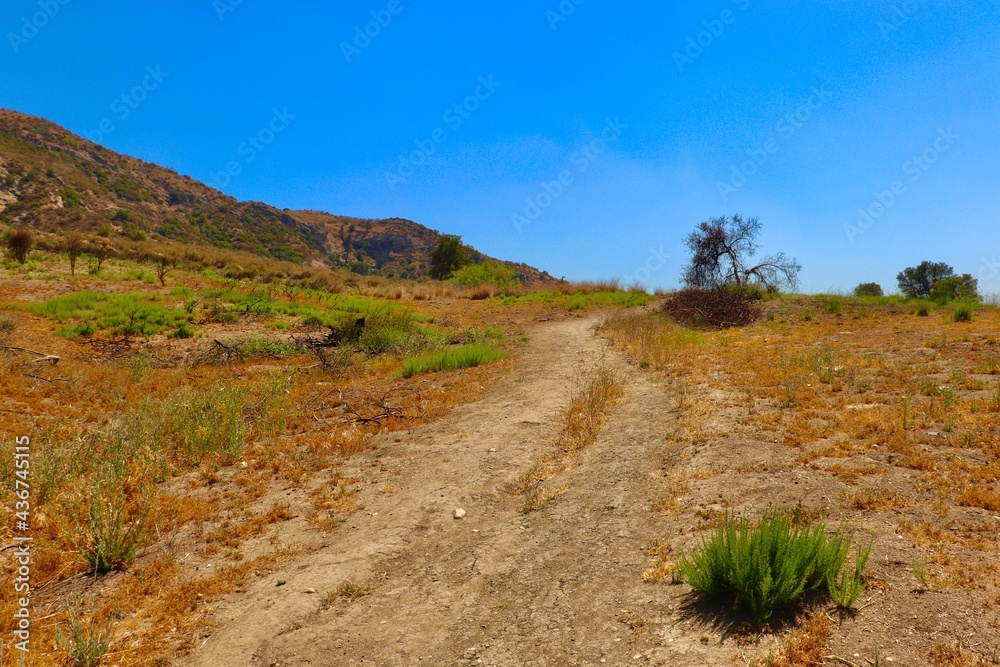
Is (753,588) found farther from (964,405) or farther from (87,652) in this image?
(964,405)

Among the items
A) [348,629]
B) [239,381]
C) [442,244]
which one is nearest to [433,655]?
[348,629]

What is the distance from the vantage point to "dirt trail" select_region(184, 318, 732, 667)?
290cm

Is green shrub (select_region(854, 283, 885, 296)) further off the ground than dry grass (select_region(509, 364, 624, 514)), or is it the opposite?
green shrub (select_region(854, 283, 885, 296))

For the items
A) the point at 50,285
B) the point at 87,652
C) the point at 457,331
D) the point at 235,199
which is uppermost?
the point at 235,199

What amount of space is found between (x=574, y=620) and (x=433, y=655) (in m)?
0.89

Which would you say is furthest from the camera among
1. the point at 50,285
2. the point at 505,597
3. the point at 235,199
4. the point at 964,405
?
the point at 235,199

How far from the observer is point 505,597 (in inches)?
136

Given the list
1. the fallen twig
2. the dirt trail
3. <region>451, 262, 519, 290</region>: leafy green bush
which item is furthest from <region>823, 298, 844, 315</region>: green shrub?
the fallen twig

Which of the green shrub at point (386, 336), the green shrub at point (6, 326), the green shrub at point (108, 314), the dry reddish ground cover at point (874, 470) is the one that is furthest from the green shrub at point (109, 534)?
the green shrub at point (108, 314)

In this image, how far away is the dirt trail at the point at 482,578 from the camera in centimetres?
290

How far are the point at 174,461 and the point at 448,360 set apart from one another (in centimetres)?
617

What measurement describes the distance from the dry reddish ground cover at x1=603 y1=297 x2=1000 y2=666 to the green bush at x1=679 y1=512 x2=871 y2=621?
0.51 ft

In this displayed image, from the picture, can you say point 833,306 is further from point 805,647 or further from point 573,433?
point 805,647

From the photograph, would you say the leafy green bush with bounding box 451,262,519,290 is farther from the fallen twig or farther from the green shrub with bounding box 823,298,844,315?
the fallen twig
